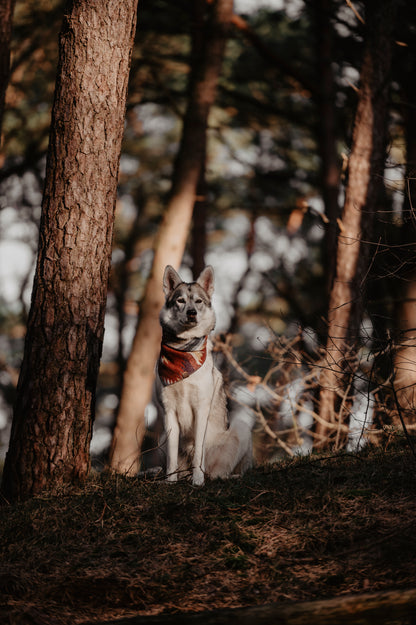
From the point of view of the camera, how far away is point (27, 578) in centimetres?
367

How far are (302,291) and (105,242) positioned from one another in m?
11.9

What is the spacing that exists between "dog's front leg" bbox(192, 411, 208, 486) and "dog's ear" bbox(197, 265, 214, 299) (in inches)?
53.5

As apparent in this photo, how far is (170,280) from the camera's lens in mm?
6621

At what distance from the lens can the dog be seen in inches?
236

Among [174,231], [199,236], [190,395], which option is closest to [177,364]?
[190,395]

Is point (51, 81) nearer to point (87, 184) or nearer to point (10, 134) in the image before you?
point (10, 134)

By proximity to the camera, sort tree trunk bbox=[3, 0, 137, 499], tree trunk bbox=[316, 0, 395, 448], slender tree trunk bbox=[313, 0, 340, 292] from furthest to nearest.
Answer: slender tree trunk bbox=[313, 0, 340, 292] < tree trunk bbox=[316, 0, 395, 448] < tree trunk bbox=[3, 0, 137, 499]

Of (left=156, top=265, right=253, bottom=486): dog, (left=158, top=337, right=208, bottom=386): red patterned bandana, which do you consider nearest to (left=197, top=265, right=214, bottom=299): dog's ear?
(left=156, top=265, right=253, bottom=486): dog

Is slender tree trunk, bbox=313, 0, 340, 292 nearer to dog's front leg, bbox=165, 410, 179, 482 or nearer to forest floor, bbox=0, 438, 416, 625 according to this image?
dog's front leg, bbox=165, 410, 179, 482

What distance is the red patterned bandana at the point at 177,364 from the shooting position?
597 cm

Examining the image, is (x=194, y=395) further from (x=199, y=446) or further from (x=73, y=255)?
(x=73, y=255)

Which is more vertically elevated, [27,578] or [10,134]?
[10,134]

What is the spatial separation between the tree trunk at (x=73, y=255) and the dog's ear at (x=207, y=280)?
1280 mm

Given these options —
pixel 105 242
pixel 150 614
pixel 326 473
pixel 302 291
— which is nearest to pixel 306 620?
pixel 150 614
